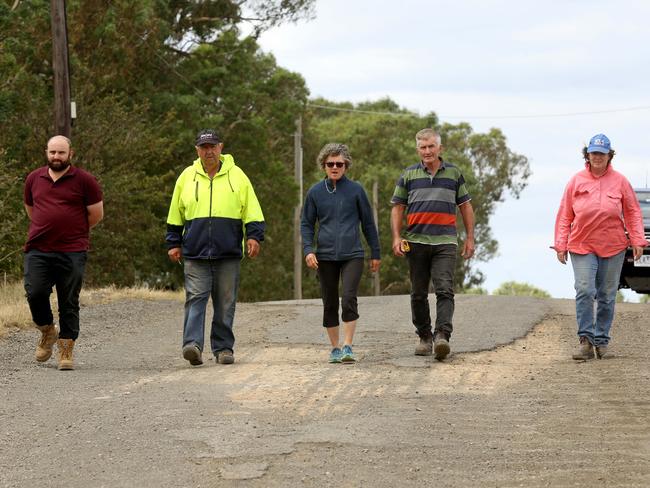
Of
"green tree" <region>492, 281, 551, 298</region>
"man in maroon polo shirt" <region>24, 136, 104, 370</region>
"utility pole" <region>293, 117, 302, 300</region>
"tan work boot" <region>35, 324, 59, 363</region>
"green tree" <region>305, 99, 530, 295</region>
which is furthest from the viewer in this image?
"green tree" <region>492, 281, 551, 298</region>

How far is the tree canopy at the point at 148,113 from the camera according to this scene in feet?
94.2

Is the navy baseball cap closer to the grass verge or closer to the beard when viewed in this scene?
the beard

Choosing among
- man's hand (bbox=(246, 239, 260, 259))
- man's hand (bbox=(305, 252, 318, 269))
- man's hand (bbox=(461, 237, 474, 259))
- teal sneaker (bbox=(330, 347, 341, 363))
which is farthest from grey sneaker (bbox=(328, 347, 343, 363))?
man's hand (bbox=(461, 237, 474, 259))

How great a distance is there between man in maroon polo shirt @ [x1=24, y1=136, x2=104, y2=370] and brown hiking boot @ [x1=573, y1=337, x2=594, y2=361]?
4.51 m

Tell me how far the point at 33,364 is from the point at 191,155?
26.8 m

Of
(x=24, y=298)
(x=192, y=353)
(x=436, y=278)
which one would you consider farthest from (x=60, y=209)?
(x=24, y=298)

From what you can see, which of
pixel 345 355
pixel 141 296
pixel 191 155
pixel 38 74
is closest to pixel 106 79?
pixel 38 74

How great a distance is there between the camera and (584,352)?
466 inches

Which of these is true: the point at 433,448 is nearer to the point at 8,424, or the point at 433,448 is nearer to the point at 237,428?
the point at 237,428

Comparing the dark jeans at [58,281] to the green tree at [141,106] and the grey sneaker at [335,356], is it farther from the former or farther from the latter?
the green tree at [141,106]

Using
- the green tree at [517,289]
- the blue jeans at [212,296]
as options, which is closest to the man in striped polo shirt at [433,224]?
the blue jeans at [212,296]

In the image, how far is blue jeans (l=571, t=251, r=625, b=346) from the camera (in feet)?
38.8

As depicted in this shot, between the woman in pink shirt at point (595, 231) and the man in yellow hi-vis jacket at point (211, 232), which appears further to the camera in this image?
the woman in pink shirt at point (595, 231)

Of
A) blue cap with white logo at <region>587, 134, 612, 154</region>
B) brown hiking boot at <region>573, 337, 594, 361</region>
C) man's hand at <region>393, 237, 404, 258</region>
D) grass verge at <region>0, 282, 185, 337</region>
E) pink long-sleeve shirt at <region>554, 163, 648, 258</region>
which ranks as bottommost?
grass verge at <region>0, 282, 185, 337</region>
